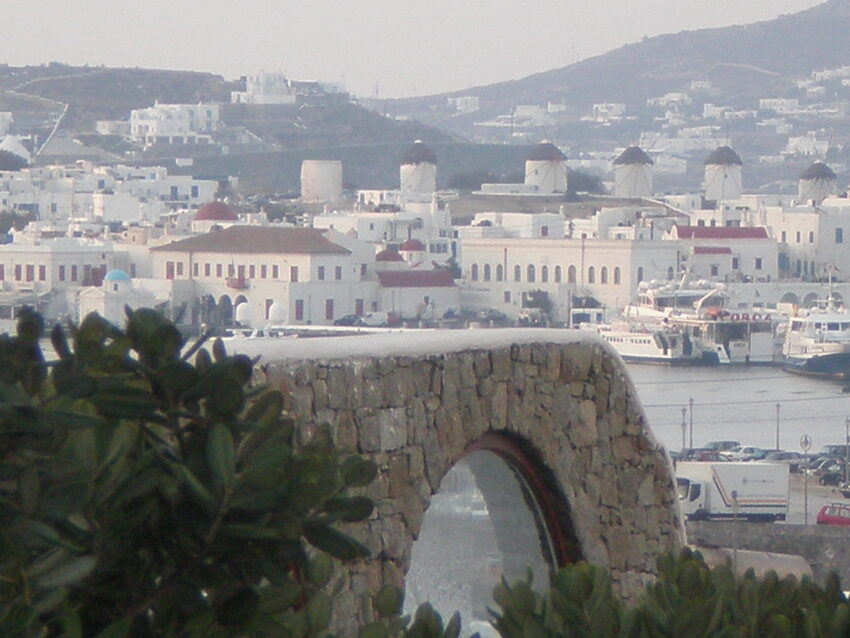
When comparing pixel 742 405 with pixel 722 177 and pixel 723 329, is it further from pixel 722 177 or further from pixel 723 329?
pixel 722 177

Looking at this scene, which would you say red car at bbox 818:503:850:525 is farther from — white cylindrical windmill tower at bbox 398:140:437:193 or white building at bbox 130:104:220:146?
white building at bbox 130:104:220:146

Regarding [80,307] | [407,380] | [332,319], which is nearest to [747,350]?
[332,319]

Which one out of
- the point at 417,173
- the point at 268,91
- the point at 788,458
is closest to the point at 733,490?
the point at 788,458

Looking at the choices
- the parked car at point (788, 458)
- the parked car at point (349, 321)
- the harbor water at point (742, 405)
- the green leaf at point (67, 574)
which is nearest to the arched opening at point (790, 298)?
the harbor water at point (742, 405)

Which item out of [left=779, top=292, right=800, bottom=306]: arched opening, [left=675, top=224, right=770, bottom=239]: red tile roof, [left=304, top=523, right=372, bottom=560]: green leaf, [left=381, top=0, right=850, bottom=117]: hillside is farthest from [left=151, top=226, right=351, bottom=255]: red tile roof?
[left=381, top=0, right=850, bottom=117]: hillside

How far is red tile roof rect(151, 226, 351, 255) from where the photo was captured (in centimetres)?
2442

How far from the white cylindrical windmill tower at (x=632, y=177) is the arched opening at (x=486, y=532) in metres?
36.9

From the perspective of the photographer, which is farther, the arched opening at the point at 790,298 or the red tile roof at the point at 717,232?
the red tile roof at the point at 717,232

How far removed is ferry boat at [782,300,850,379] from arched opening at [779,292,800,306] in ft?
16.4

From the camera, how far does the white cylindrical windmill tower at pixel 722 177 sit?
133ft

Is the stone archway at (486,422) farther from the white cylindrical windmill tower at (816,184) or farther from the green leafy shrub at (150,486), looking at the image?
the white cylindrical windmill tower at (816,184)

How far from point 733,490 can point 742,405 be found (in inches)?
351

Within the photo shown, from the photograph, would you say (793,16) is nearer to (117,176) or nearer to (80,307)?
(117,176)

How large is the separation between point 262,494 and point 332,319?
2299 cm
